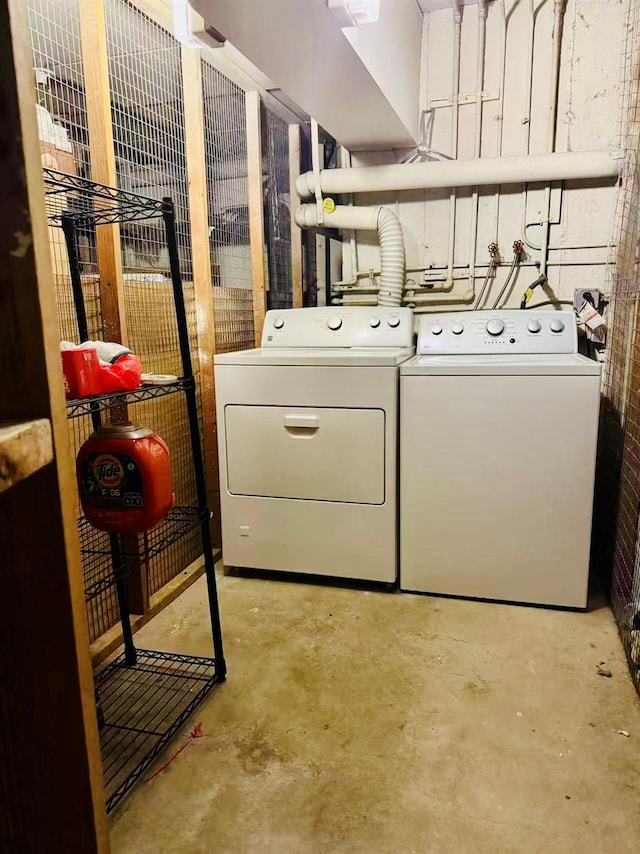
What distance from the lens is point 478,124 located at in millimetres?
2898

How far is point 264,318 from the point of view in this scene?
2.85 meters

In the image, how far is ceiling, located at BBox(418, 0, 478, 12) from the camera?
2.79 metres

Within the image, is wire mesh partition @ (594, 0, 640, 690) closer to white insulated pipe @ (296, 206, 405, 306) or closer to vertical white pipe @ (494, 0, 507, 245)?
vertical white pipe @ (494, 0, 507, 245)

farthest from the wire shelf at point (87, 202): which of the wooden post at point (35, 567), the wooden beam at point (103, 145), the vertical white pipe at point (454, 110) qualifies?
the vertical white pipe at point (454, 110)

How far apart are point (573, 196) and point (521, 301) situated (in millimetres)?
531

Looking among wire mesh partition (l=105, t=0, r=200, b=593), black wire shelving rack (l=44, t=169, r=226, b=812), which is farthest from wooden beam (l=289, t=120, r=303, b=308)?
black wire shelving rack (l=44, t=169, r=226, b=812)

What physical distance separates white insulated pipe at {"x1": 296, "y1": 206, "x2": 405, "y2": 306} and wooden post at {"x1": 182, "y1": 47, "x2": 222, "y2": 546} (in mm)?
807

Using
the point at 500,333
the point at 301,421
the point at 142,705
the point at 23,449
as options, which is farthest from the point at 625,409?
the point at 23,449

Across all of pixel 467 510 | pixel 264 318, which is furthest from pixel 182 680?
pixel 264 318

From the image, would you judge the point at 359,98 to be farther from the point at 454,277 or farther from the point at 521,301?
the point at 521,301

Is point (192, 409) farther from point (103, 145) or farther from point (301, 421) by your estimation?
point (103, 145)

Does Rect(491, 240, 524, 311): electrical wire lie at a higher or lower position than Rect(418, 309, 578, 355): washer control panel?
higher

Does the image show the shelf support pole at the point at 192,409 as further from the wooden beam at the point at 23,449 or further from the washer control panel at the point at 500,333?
the washer control panel at the point at 500,333

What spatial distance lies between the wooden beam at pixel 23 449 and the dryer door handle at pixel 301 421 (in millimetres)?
1840
